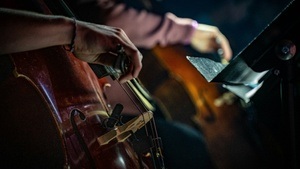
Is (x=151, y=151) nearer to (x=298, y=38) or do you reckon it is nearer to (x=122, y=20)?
Result: (x=298, y=38)

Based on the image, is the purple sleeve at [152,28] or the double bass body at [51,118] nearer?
the double bass body at [51,118]

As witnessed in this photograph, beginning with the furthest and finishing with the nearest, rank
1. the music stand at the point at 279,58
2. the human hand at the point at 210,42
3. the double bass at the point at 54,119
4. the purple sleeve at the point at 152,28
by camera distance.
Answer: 1. the purple sleeve at the point at 152,28
2. the human hand at the point at 210,42
3. the music stand at the point at 279,58
4. the double bass at the point at 54,119

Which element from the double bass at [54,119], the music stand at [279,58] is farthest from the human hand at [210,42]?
the double bass at [54,119]

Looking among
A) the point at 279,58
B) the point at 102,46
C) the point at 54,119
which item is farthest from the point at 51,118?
the point at 279,58

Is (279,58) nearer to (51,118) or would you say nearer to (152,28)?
(51,118)

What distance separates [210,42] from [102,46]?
43.4 inches

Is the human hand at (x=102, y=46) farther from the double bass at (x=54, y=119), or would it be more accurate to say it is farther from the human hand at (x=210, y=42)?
the human hand at (x=210, y=42)

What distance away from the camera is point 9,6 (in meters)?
0.75

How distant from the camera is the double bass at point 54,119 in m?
0.69

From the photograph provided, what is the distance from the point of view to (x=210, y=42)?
1764 millimetres

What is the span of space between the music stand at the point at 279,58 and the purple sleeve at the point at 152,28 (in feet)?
2.99

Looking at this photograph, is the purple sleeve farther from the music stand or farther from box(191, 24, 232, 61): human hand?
the music stand

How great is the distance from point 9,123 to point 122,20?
46.0 inches

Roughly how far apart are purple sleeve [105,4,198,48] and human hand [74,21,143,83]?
1011 millimetres
